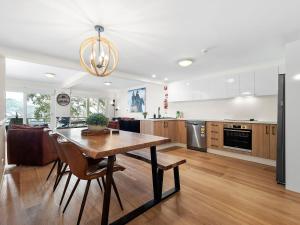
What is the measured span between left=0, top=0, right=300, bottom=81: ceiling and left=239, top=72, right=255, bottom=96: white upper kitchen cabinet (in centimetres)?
52

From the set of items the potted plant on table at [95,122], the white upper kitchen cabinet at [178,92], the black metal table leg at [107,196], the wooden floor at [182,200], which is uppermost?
the white upper kitchen cabinet at [178,92]

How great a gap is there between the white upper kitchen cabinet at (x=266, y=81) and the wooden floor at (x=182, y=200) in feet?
5.46

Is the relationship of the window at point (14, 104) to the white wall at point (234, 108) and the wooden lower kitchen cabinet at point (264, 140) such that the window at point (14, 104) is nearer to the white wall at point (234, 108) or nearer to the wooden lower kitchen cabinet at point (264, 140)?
the white wall at point (234, 108)

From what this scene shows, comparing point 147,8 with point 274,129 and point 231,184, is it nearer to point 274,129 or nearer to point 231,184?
point 231,184

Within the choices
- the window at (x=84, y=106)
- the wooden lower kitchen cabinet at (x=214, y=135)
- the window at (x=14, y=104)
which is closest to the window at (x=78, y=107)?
the window at (x=84, y=106)

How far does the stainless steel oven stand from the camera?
140 inches

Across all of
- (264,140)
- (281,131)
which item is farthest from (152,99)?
(281,131)

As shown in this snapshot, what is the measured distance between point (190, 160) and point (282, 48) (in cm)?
278

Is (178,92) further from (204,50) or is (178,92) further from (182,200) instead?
→ (182,200)

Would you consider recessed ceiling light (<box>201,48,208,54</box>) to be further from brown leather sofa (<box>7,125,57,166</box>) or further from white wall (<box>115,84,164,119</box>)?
brown leather sofa (<box>7,125,57,166</box>)

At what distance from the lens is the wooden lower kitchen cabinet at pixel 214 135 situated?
4.02m

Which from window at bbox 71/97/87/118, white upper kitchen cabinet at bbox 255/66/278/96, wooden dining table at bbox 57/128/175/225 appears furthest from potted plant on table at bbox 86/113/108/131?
window at bbox 71/97/87/118

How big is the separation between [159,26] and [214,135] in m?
3.11

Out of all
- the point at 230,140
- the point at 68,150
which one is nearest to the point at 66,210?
the point at 68,150
